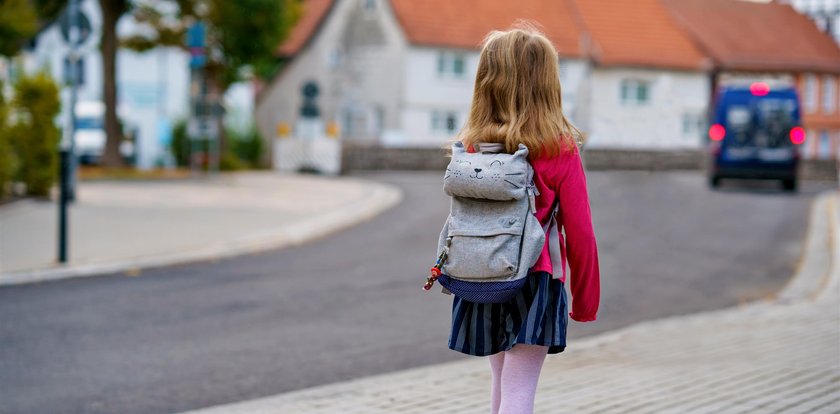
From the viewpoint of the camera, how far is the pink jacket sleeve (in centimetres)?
370

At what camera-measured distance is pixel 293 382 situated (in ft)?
21.9

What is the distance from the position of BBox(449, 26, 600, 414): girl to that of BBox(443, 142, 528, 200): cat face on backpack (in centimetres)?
8

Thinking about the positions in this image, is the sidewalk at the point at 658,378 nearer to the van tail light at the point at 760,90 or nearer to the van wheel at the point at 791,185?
the van wheel at the point at 791,185

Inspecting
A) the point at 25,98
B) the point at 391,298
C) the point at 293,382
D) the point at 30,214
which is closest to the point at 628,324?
the point at 391,298

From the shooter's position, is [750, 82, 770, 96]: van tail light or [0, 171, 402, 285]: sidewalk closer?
[0, 171, 402, 285]: sidewalk

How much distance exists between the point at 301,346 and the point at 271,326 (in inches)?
33.8

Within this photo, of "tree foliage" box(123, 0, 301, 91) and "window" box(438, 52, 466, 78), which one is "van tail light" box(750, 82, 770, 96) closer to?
"tree foliage" box(123, 0, 301, 91)

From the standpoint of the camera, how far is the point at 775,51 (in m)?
60.1

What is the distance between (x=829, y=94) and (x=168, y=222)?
5296cm

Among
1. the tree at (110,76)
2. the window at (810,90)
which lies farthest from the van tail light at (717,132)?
the window at (810,90)

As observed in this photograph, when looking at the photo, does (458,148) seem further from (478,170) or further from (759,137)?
(759,137)

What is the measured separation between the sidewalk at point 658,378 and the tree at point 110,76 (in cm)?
2391

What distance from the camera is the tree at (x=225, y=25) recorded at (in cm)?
3222

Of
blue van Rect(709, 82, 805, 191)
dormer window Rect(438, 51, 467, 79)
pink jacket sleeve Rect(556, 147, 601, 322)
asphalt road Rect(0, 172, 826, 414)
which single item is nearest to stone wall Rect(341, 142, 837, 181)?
blue van Rect(709, 82, 805, 191)
